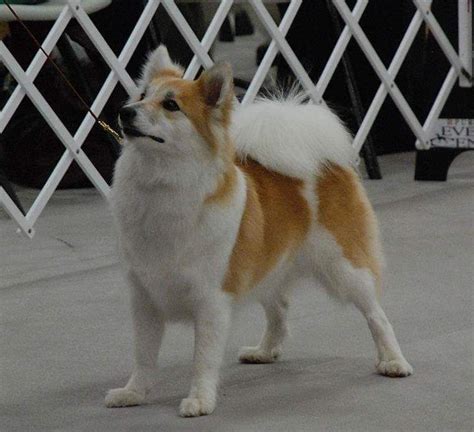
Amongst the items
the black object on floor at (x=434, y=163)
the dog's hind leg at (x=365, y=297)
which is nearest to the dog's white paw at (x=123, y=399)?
the dog's hind leg at (x=365, y=297)

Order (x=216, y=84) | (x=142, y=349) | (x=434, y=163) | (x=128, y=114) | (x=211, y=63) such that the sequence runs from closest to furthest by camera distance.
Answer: (x=128, y=114) → (x=216, y=84) → (x=142, y=349) → (x=211, y=63) → (x=434, y=163)

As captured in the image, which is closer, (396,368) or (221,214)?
(221,214)

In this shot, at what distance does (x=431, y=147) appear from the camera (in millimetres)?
5535

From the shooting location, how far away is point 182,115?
2.62 meters

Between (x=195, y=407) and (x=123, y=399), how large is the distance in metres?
0.18

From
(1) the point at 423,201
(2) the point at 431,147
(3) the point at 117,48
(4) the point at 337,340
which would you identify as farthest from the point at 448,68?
(4) the point at 337,340

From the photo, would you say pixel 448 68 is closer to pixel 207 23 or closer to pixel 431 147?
pixel 431 147

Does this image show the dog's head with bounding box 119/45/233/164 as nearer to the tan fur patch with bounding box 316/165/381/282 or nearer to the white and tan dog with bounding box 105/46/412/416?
the white and tan dog with bounding box 105/46/412/416

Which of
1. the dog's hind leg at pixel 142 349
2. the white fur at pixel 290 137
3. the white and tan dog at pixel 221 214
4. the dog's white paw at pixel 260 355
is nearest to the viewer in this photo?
the white and tan dog at pixel 221 214

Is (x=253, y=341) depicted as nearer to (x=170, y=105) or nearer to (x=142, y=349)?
(x=142, y=349)

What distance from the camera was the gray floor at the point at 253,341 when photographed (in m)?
2.71

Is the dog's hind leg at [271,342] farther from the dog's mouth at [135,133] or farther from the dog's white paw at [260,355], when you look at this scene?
the dog's mouth at [135,133]

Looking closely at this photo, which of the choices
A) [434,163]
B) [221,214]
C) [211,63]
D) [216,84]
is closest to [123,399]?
[221,214]

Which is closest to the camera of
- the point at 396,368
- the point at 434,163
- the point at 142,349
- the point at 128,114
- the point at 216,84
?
the point at 128,114
